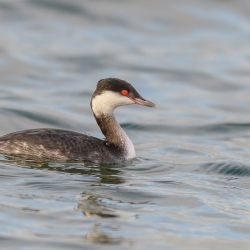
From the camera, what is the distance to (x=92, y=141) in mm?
11008

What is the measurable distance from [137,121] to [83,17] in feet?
22.4

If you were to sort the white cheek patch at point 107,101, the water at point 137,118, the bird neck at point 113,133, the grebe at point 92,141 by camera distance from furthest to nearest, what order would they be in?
the bird neck at point 113,133 < the white cheek patch at point 107,101 < the grebe at point 92,141 < the water at point 137,118

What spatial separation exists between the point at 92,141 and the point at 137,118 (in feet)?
14.5

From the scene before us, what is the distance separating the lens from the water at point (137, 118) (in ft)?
26.5

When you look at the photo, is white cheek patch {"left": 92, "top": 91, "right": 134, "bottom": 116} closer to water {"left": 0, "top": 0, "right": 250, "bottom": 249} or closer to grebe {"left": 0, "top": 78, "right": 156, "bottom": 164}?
grebe {"left": 0, "top": 78, "right": 156, "bottom": 164}

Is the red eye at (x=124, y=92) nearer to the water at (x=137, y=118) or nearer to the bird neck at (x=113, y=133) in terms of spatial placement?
the bird neck at (x=113, y=133)

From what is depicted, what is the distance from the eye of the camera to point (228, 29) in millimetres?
21266

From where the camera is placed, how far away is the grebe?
1058 cm

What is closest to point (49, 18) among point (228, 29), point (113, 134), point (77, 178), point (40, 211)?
point (228, 29)

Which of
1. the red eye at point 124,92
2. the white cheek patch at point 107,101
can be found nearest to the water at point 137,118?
the white cheek patch at point 107,101

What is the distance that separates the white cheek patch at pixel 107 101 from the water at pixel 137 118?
806 millimetres

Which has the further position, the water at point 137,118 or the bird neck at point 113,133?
the bird neck at point 113,133

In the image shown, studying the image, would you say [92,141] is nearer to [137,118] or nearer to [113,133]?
[113,133]

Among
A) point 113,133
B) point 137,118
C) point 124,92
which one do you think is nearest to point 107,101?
point 124,92
